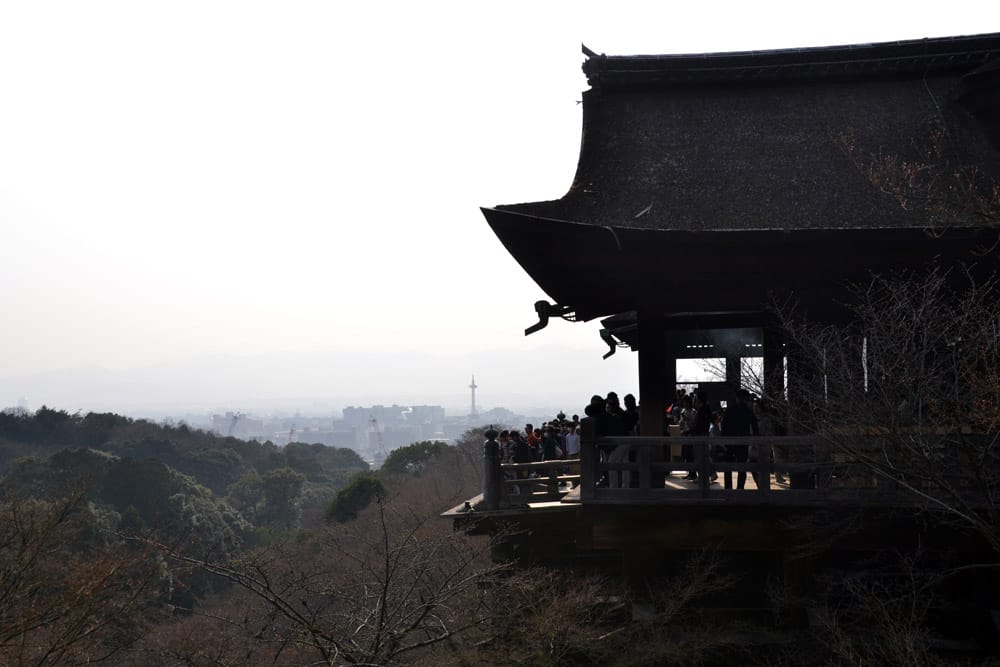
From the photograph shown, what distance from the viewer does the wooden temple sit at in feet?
38.1

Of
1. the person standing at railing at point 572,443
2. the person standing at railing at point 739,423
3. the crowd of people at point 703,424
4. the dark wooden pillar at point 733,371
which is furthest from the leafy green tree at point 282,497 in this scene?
the person standing at railing at point 739,423

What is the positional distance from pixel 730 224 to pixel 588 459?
328cm

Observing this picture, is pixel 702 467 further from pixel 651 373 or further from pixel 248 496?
pixel 248 496

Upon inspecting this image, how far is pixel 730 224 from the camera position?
11984mm

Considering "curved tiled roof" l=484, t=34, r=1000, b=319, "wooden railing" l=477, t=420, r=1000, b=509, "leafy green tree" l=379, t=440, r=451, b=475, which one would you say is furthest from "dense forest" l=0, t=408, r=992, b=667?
"leafy green tree" l=379, t=440, r=451, b=475

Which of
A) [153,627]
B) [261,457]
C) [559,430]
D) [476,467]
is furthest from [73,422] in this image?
[559,430]

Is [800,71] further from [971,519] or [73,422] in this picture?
[73,422]

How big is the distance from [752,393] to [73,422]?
103973mm

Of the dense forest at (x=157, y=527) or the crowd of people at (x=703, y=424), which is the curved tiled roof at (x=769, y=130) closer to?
the crowd of people at (x=703, y=424)

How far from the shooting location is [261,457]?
118938 mm

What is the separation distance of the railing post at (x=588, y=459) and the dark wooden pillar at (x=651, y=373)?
1116mm

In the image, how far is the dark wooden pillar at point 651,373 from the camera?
40.6ft

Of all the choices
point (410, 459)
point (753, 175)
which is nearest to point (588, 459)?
point (753, 175)

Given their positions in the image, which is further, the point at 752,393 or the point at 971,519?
the point at 752,393
